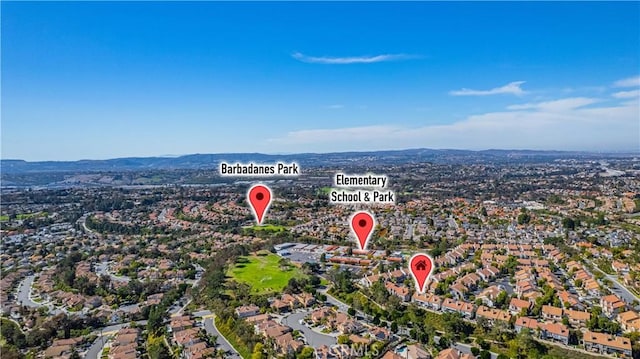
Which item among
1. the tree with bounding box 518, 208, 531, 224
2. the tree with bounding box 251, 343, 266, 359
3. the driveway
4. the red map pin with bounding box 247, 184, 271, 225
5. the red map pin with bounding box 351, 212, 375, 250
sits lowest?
the driveway

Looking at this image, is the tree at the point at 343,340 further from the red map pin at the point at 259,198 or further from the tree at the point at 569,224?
the tree at the point at 569,224

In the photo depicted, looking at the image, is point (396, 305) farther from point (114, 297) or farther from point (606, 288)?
point (114, 297)

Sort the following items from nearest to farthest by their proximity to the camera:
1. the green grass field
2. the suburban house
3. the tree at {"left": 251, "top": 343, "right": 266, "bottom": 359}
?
1. the tree at {"left": 251, "top": 343, "right": 266, "bottom": 359}
2. the suburban house
3. the green grass field

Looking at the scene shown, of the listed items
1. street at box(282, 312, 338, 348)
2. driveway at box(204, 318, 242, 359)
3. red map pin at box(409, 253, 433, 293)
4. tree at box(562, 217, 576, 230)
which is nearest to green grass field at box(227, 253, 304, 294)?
street at box(282, 312, 338, 348)

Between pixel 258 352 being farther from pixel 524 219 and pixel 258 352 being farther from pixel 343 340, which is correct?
pixel 524 219

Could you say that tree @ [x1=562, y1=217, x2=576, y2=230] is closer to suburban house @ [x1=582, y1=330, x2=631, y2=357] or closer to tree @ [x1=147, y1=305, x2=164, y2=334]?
suburban house @ [x1=582, y1=330, x2=631, y2=357]

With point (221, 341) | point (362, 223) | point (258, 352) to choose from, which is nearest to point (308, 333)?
point (258, 352)

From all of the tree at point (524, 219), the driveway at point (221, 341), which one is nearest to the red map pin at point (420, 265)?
the driveway at point (221, 341)
